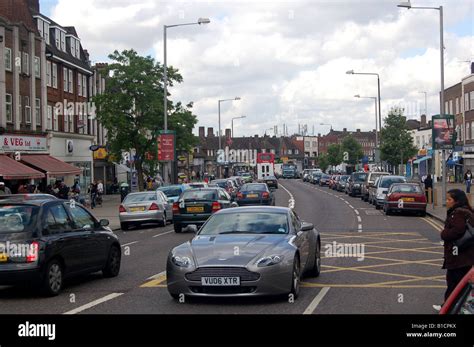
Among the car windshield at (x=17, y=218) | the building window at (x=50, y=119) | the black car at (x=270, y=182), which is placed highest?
the building window at (x=50, y=119)

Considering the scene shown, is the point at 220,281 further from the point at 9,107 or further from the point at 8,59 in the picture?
the point at 8,59

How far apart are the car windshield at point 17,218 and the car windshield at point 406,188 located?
2204 centimetres

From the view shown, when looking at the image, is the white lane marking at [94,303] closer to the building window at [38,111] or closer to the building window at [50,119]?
the building window at [38,111]

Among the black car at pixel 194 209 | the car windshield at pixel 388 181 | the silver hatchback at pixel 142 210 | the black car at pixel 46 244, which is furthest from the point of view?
the car windshield at pixel 388 181

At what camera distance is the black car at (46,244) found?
1044 centimetres

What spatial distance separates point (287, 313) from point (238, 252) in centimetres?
122

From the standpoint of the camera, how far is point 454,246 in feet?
28.8

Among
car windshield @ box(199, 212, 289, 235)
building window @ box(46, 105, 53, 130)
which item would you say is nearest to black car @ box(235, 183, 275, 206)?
building window @ box(46, 105, 53, 130)

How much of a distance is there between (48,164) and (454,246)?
35.4 m

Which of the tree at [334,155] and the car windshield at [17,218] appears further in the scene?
the tree at [334,155]

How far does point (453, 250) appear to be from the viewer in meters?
8.77

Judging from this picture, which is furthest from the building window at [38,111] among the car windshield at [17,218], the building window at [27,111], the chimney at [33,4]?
the car windshield at [17,218]

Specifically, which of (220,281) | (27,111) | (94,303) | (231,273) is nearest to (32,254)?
(94,303)
